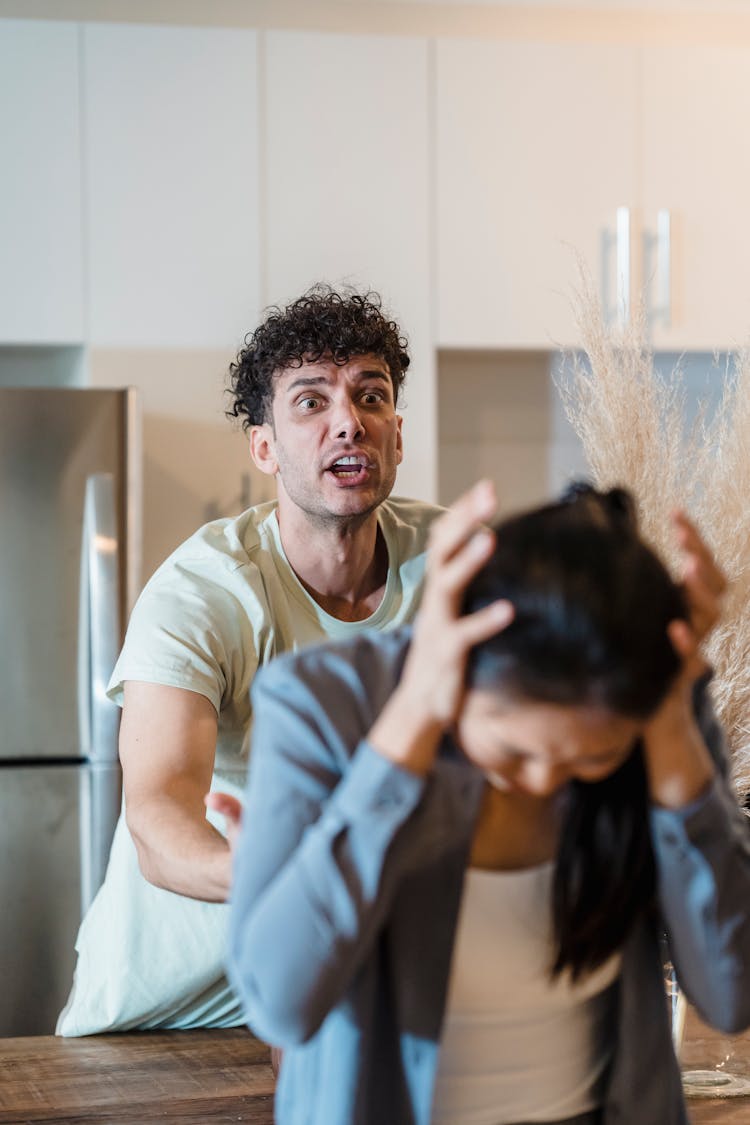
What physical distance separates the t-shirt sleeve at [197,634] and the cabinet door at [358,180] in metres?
1.87

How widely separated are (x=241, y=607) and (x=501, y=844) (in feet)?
2.25

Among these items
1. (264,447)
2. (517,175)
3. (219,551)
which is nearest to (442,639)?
(219,551)

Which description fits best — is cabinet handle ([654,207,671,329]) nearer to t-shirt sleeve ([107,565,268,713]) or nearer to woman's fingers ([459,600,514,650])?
t-shirt sleeve ([107,565,268,713])

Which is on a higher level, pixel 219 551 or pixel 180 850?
pixel 219 551

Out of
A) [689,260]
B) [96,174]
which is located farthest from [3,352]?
[689,260]

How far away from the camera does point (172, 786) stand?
4.03 feet

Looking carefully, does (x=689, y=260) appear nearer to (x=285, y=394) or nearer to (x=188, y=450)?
(x=188, y=450)

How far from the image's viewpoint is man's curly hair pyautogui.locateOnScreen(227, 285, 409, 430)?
4.88 ft

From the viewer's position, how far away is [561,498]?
74 centimetres

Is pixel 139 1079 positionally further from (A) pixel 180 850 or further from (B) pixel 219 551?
(B) pixel 219 551

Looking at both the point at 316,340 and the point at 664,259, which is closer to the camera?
the point at 316,340

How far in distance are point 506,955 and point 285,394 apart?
0.89 metres

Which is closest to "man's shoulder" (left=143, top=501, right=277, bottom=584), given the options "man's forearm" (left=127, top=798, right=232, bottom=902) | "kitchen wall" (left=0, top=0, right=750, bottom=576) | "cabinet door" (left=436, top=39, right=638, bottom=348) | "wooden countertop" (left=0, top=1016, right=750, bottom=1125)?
"man's forearm" (left=127, top=798, right=232, bottom=902)

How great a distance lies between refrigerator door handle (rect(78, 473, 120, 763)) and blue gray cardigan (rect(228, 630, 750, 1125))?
7.47 ft
